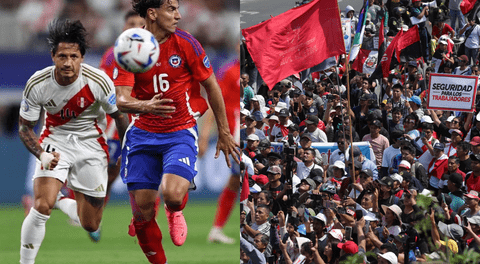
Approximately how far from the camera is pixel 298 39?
32.4 feet

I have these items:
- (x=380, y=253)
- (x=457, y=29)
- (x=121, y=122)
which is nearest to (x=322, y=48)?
(x=380, y=253)

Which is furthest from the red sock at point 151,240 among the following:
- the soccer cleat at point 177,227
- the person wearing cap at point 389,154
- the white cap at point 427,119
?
the white cap at point 427,119

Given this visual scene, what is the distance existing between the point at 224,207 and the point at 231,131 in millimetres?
708

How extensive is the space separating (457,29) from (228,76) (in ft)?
38.2

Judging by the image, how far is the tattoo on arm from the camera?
5996 mm

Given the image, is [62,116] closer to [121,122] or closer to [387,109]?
[121,122]

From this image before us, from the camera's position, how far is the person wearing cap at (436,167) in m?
9.49

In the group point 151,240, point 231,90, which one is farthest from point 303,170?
point 151,240

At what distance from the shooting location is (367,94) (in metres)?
11.8

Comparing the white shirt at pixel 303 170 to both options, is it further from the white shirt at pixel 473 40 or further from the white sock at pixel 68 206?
the white shirt at pixel 473 40

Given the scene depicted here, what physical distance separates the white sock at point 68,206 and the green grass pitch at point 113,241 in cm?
4

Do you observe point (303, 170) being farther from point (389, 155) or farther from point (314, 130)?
point (389, 155)

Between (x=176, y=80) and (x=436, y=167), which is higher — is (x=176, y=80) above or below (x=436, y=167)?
above

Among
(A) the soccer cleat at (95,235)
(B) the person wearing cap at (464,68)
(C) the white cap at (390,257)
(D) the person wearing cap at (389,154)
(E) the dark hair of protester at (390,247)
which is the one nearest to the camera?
(A) the soccer cleat at (95,235)
